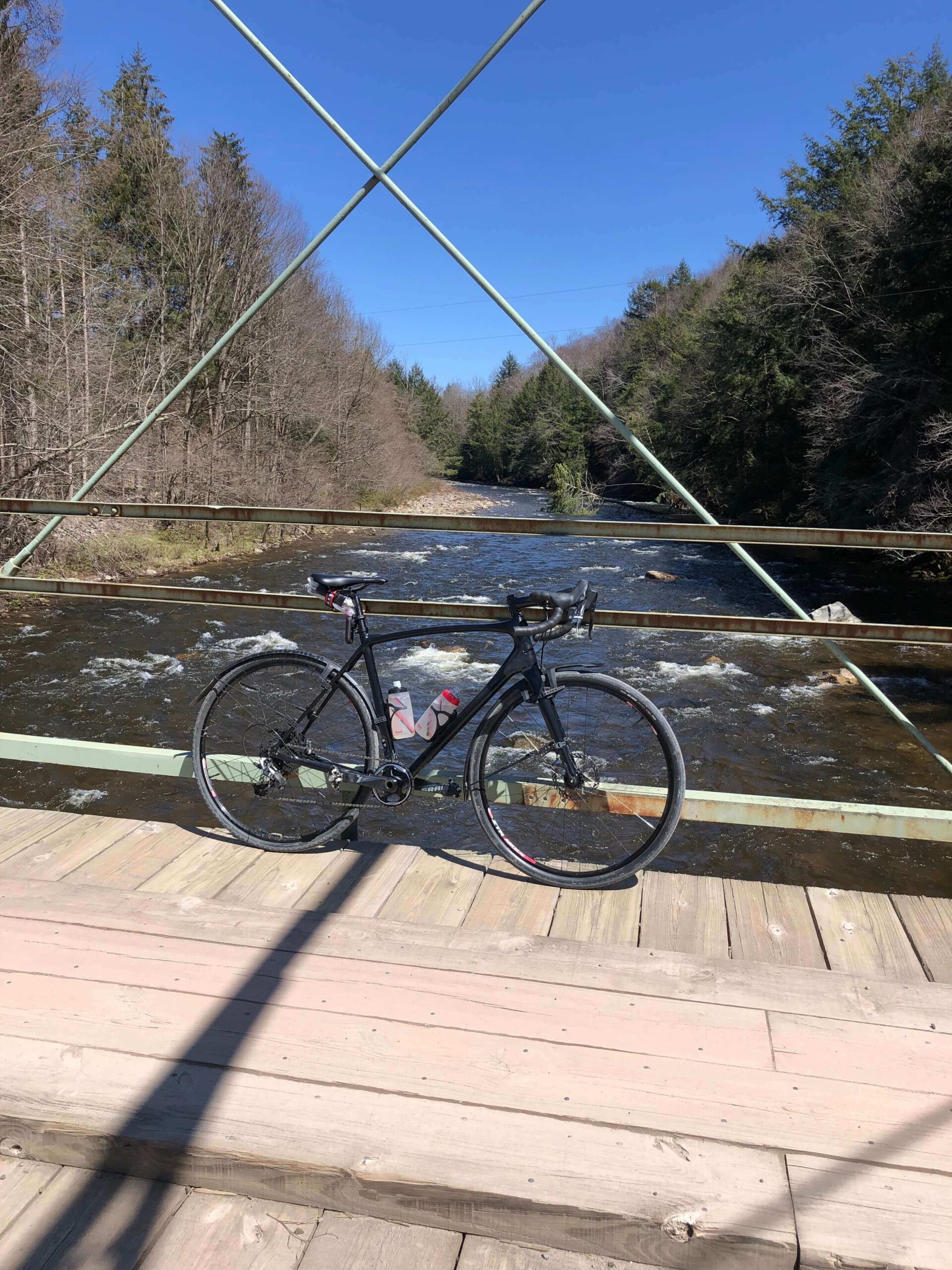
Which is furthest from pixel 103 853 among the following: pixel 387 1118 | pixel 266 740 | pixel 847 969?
pixel 847 969

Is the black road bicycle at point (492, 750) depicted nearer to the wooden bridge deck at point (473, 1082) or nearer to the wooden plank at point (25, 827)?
the wooden bridge deck at point (473, 1082)

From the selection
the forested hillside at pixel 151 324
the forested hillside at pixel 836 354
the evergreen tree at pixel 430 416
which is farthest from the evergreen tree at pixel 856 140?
the evergreen tree at pixel 430 416

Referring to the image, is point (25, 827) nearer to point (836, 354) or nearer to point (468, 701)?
point (468, 701)

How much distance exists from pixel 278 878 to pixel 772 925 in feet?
4.57

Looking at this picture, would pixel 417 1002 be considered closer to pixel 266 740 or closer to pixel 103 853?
pixel 266 740

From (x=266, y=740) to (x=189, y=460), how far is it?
68.8ft

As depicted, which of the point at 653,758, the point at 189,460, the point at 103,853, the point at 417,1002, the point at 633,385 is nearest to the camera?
the point at 417,1002

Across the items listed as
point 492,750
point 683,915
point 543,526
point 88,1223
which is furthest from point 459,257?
point 88,1223

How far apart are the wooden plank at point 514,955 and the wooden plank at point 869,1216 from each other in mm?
431

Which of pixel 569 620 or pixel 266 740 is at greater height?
pixel 569 620

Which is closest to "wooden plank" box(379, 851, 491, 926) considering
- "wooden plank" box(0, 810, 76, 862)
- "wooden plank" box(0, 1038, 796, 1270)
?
"wooden plank" box(0, 1038, 796, 1270)

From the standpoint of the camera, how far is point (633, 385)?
49000mm

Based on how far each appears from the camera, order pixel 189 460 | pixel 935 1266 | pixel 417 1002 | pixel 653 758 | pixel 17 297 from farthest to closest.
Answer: pixel 189 460, pixel 17 297, pixel 653 758, pixel 417 1002, pixel 935 1266

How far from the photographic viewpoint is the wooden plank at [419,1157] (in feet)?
4.39
